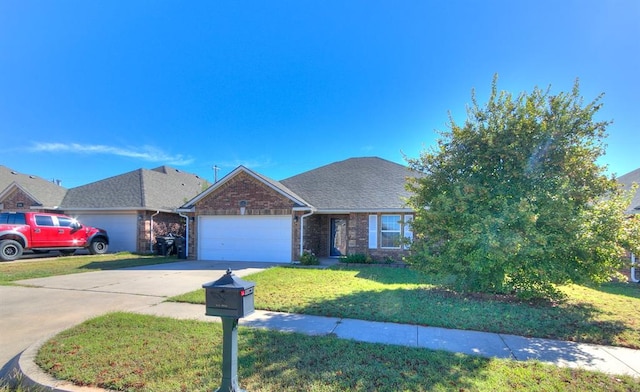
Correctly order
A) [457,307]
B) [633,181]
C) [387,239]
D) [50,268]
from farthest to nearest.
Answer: [633,181], [387,239], [50,268], [457,307]

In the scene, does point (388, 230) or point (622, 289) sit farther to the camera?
point (388, 230)


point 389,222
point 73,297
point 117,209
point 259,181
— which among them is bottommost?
→ point 73,297

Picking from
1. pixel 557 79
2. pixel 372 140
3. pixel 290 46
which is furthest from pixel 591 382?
pixel 372 140

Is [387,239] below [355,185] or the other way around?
below

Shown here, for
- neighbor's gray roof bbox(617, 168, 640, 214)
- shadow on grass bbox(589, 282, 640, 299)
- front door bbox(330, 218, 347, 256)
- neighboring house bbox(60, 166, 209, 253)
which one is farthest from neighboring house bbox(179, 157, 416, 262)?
neighbor's gray roof bbox(617, 168, 640, 214)

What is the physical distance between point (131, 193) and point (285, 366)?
19.0m

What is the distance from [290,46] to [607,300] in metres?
12.0

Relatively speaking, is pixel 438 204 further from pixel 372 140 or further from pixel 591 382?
pixel 372 140

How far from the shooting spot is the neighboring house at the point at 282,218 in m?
14.5

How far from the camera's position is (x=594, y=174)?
23.2 ft

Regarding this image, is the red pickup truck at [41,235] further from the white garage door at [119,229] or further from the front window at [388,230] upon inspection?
the front window at [388,230]

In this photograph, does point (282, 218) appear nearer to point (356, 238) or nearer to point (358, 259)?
point (356, 238)

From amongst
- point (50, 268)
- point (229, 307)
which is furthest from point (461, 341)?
point (50, 268)

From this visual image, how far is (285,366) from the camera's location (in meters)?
3.77
